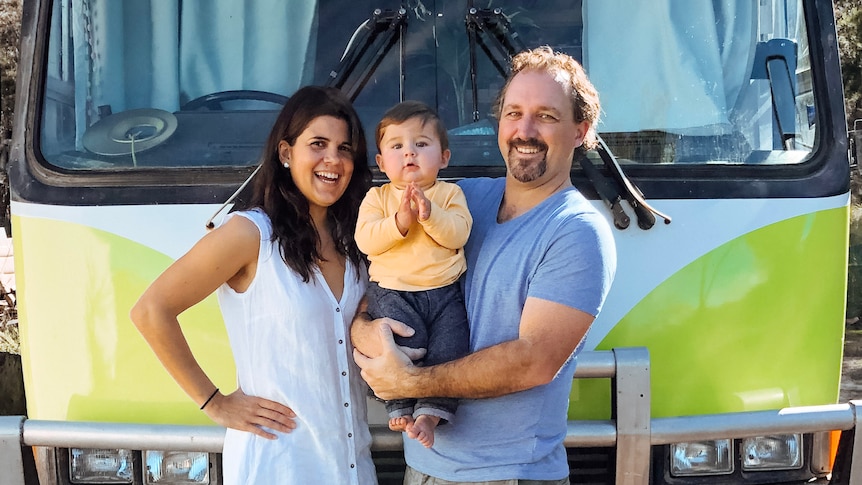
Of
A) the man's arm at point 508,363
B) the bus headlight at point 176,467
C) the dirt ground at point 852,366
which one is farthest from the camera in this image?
the dirt ground at point 852,366

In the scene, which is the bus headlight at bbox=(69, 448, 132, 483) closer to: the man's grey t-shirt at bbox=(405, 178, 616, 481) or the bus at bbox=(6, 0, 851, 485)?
the bus at bbox=(6, 0, 851, 485)

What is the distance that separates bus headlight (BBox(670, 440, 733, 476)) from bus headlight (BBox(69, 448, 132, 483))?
169 centimetres

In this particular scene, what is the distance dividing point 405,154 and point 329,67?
1019 millimetres

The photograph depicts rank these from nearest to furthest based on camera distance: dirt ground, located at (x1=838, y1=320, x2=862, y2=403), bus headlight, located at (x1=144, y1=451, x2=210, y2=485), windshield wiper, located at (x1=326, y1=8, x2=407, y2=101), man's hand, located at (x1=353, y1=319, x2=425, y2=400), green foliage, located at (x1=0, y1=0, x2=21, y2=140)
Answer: man's hand, located at (x1=353, y1=319, x2=425, y2=400)
bus headlight, located at (x1=144, y1=451, x2=210, y2=485)
windshield wiper, located at (x1=326, y1=8, x2=407, y2=101)
dirt ground, located at (x1=838, y1=320, x2=862, y2=403)
green foliage, located at (x1=0, y1=0, x2=21, y2=140)

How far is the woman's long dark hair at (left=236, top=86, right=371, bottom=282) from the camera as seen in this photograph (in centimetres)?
247

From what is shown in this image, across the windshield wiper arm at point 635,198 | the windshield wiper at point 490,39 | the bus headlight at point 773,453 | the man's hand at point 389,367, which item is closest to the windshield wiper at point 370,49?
the windshield wiper at point 490,39

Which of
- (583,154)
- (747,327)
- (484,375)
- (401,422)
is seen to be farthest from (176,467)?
(747,327)

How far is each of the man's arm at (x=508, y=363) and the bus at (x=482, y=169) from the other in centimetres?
74

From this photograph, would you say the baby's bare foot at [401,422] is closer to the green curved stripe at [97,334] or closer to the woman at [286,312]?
the woman at [286,312]

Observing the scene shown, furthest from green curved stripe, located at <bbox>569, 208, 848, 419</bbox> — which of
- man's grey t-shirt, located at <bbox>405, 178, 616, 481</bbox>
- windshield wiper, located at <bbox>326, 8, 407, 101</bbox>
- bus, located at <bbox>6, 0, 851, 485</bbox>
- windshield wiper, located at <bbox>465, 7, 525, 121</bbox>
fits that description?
windshield wiper, located at <bbox>326, 8, 407, 101</bbox>

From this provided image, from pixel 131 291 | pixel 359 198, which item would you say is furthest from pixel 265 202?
pixel 131 291

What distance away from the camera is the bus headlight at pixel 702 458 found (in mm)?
3010

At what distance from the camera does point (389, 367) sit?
7.63ft

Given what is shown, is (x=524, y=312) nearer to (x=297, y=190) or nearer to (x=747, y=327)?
(x=297, y=190)
